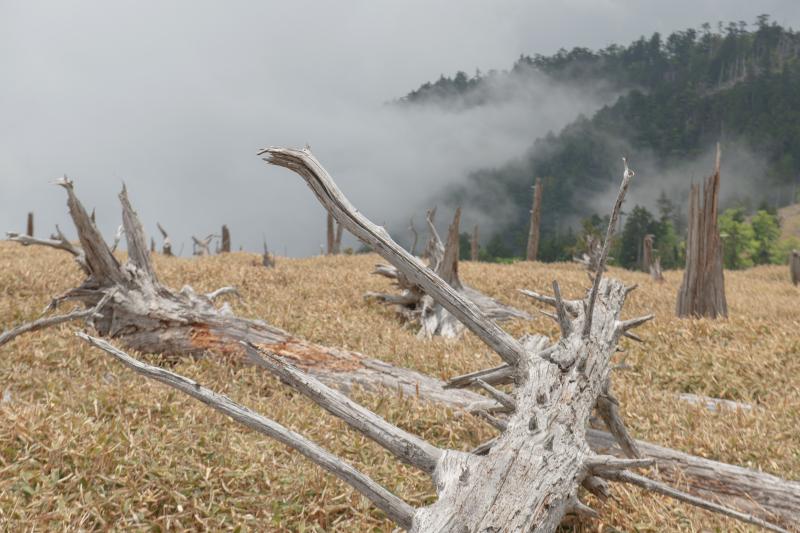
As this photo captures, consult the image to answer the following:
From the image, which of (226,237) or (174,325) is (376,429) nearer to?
(174,325)

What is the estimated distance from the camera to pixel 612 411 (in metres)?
4.42

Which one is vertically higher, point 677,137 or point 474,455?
point 677,137

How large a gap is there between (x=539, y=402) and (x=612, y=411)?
3.73 feet

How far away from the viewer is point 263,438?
202 inches

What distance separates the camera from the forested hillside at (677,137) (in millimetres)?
119562

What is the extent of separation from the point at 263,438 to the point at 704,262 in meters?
10.3

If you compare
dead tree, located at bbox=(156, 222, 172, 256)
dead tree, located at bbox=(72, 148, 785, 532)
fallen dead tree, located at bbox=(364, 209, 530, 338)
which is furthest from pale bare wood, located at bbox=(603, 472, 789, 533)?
dead tree, located at bbox=(156, 222, 172, 256)

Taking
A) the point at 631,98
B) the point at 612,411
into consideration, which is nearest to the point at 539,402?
the point at 612,411

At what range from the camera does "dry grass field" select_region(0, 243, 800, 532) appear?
12.7ft

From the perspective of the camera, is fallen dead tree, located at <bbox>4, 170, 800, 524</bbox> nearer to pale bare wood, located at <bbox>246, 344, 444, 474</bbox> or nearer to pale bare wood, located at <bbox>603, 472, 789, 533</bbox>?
pale bare wood, located at <bbox>603, 472, 789, 533</bbox>

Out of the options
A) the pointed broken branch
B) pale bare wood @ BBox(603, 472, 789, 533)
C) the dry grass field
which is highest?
the pointed broken branch

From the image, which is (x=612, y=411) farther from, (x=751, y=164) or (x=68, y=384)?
(x=751, y=164)

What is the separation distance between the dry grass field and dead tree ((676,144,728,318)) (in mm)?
2002

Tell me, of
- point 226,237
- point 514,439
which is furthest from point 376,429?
point 226,237
